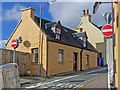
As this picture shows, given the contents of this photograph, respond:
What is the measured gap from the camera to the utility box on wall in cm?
532

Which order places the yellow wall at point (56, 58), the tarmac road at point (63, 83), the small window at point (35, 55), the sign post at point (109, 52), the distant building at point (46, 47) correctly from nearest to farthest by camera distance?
1. the sign post at point (109, 52)
2. the tarmac road at point (63, 83)
3. the distant building at point (46, 47)
4. the yellow wall at point (56, 58)
5. the small window at point (35, 55)

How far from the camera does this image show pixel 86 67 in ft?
80.7

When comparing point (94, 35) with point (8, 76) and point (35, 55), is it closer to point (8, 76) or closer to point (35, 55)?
point (35, 55)

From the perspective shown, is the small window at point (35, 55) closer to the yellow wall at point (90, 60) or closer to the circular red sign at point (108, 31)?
the yellow wall at point (90, 60)

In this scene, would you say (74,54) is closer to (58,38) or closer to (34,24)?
(58,38)

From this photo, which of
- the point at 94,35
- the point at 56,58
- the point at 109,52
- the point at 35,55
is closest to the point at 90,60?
the point at 94,35

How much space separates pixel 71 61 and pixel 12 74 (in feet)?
51.9

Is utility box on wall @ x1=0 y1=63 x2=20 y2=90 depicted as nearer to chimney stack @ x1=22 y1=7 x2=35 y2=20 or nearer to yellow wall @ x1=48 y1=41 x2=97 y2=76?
yellow wall @ x1=48 y1=41 x2=97 y2=76

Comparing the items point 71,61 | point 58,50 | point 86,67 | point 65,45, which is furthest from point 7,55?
point 86,67

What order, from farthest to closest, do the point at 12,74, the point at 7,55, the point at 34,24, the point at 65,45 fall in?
the point at 65,45, the point at 34,24, the point at 7,55, the point at 12,74

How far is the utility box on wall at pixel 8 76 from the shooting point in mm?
5324

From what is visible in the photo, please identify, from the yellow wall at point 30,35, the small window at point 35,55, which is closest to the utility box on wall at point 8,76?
the yellow wall at point 30,35

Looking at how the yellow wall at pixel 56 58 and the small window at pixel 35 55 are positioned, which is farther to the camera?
the small window at pixel 35 55

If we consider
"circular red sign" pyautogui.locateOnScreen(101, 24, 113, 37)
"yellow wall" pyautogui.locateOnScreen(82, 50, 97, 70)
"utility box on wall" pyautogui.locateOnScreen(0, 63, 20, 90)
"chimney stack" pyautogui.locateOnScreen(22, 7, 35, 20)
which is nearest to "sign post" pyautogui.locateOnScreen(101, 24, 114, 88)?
"circular red sign" pyautogui.locateOnScreen(101, 24, 113, 37)
